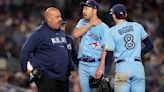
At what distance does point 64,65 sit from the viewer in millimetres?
8852

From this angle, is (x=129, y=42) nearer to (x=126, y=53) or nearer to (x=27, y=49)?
(x=126, y=53)

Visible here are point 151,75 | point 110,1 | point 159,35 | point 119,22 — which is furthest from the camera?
point 110,1

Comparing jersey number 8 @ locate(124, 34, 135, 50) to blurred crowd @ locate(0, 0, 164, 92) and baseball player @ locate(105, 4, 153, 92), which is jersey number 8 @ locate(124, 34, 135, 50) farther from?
blurred crowd @ locate(0, 0, 164, 92)

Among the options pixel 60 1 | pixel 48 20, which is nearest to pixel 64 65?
pixel 48 20

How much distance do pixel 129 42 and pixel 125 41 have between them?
0.06 metres

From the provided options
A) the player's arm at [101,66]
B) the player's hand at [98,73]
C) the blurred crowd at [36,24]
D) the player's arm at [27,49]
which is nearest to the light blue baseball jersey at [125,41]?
the player's arm at [101,66]

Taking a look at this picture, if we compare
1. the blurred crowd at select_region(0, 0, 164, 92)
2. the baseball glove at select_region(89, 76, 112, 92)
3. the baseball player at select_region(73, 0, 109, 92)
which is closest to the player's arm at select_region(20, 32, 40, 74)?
the baseball player at select_region(73, 0, 109, 92)

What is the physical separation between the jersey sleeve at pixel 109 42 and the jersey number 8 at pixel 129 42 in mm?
192

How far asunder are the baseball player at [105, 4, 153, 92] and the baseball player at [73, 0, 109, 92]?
19.1 inches

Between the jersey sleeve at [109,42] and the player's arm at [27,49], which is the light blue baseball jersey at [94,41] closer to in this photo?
the jersey sleeve at [109,42]

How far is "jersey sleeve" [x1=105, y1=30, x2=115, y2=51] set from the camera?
8.29 meters

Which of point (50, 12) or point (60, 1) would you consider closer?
point (50, 12)

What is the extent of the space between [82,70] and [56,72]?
1.32ft

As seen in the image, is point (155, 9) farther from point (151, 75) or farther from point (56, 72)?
point (56, 72)
